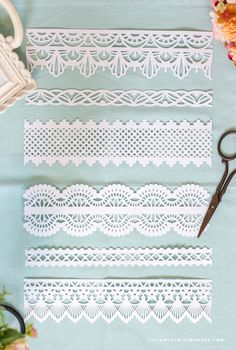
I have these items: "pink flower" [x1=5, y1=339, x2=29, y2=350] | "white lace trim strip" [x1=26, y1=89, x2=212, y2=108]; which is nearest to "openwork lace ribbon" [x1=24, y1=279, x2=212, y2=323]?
"pink flower" [x1=5, y1=339, x2=29, y2=350]

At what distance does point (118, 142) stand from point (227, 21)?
0.26 metres

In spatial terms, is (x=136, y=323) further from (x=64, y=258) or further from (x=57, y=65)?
(x=57, y=65)

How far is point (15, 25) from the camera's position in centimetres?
86

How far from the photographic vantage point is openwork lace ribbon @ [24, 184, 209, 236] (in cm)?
91

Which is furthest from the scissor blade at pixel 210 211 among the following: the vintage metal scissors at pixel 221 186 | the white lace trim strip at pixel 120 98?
the white lace trim strip at pixel 120 98

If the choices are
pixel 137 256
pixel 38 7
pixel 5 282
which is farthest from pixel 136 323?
pixel 38 7

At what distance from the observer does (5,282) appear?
3.00 feet

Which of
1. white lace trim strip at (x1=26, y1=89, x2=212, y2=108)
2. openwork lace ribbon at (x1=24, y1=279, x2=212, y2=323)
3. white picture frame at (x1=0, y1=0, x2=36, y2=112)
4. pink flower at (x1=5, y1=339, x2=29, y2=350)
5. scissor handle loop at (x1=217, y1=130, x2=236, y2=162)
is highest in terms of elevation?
white picture frame at (x1=0, y1=0, x2=36, y2=112)

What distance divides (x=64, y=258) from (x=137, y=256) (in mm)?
123

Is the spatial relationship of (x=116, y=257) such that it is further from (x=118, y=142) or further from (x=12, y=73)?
(x=12, y=73)

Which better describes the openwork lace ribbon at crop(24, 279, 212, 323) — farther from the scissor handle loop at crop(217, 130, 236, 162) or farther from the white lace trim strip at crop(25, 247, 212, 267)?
the scissor handle loop at crop(217, 130, 236, 162)

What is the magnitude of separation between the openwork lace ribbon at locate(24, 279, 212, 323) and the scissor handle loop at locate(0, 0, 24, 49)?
1.29 feet

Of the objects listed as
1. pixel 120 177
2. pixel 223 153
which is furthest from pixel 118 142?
pixel 223 153

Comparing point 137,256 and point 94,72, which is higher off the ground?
point 94,72
